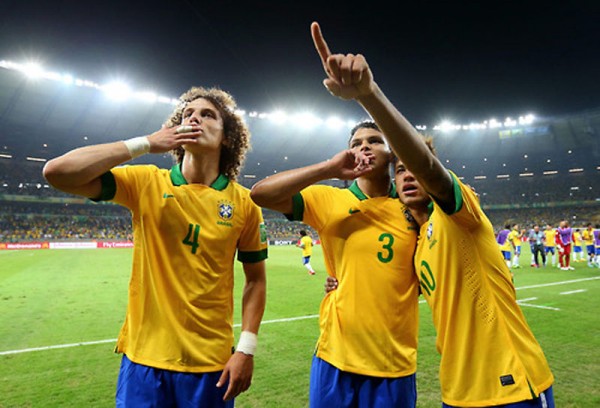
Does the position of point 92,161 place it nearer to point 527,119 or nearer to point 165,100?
point 165,100

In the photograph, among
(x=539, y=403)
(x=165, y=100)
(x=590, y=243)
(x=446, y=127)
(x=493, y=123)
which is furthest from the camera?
(x=446, y=127)

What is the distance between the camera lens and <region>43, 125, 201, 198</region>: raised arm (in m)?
1.90

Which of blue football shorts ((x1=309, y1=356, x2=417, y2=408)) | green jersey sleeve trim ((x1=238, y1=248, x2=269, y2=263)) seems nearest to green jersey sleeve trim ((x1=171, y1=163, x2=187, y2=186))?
green jersey sleeve trim ((x1=238, y1=248, x2=269, y2=263))

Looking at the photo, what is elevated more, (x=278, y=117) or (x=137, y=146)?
(x=278, y=117)

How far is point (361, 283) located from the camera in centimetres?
233

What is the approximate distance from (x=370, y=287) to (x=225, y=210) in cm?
102

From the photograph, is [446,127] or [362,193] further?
[446,127]

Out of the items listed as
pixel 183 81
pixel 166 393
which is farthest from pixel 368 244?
pixel 183 81

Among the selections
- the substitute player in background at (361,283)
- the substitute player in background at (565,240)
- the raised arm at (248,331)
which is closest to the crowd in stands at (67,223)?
the substitute player in background at (565,240)

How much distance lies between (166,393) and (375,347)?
1190mm

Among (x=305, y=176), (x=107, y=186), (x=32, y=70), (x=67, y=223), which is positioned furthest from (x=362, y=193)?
(x=67, y=223)

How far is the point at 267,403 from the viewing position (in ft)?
13.5

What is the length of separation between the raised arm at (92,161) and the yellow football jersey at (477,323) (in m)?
1.55

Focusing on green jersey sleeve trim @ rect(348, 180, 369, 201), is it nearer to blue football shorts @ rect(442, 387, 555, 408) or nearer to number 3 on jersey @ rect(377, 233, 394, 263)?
number 3 on jersey @ rect(377, 233, 394, 263)
